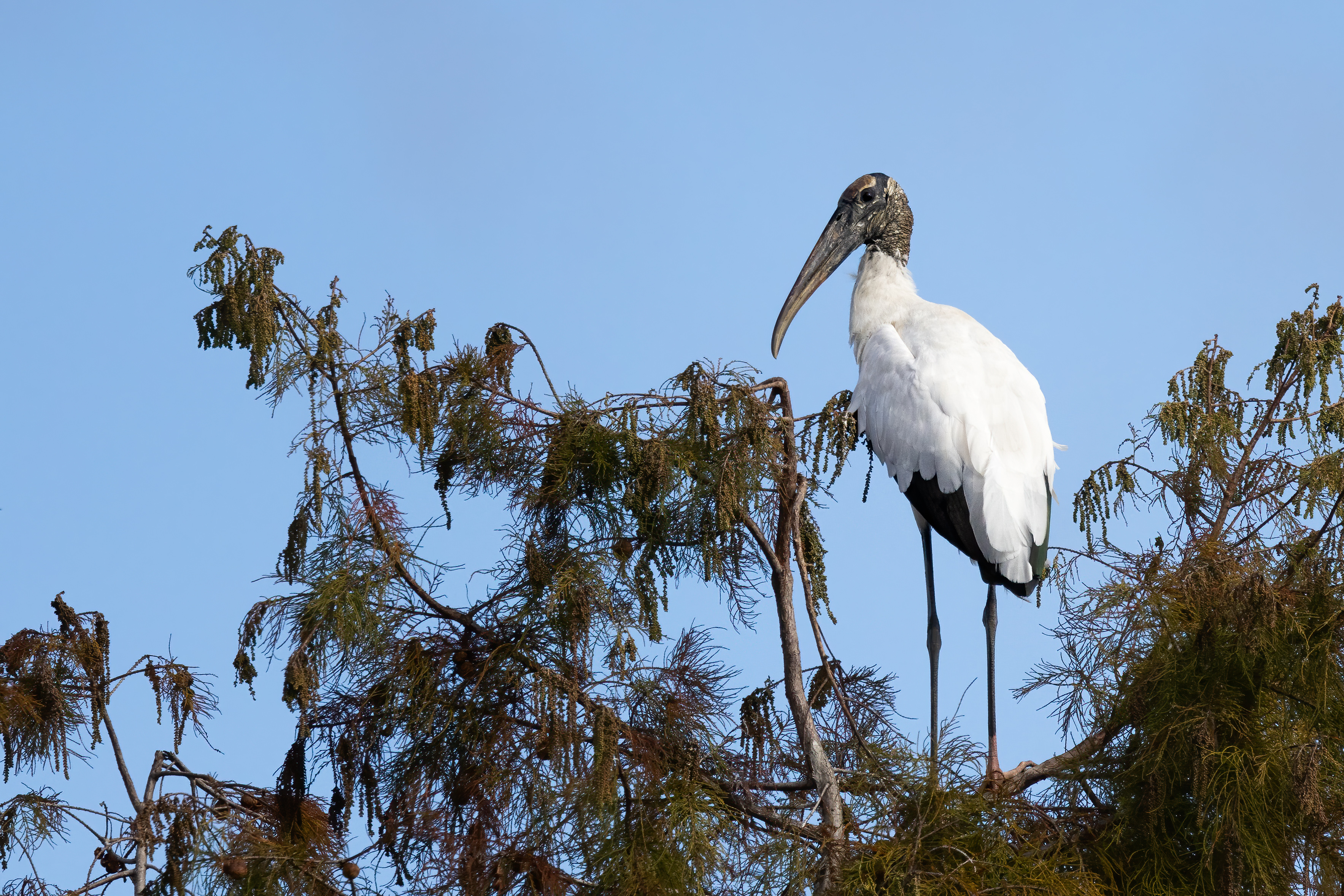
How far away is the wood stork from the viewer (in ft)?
19.9

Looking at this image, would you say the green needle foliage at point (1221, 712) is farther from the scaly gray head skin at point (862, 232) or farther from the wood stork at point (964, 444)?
the scaly gray head skin at point (862, 232)

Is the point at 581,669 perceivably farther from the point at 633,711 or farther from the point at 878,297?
the point at 878,297

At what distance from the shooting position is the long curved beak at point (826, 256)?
314 inches

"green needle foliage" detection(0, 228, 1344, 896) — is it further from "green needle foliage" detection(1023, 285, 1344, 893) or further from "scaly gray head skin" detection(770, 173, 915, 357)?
"scaly gray head skin" detection(770, 173, 915, 357)

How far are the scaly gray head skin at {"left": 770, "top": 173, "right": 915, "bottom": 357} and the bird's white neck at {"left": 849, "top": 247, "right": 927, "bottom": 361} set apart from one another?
8 centimetres

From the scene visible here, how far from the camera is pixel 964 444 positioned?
621cm

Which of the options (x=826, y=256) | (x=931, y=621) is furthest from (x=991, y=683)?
(x=826, y=256)

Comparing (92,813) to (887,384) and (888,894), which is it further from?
(887,384)

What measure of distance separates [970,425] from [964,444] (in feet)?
0.29

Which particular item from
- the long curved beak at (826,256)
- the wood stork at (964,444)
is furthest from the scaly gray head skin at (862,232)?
the wood stork at (964,444)

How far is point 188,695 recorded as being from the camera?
452 centimetres

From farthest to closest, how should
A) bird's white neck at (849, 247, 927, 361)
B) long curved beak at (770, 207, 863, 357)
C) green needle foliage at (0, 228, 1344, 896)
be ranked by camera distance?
1. long curved beak at (770, 207, 863, 357)
2. bird's white neck at (849, 247, 927, 361)
3. green needle foliage at (0, 228, 1344, 896)

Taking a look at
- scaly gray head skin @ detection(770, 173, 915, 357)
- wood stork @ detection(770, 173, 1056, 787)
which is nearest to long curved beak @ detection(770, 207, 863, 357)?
scaly gray head skin @ detection(770, 173, 915, 357)

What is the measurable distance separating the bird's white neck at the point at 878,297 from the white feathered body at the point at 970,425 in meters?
0.40
